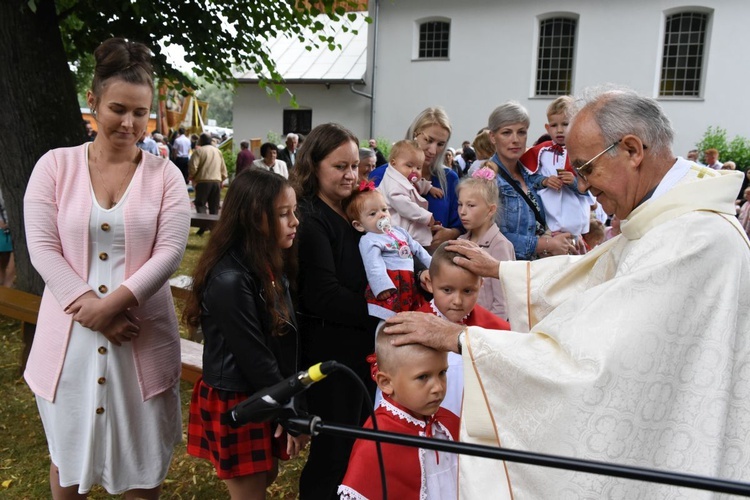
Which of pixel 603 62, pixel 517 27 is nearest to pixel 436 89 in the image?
pixel 517 27

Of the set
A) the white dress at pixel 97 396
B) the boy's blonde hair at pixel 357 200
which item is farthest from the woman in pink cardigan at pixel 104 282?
the boy's blonde hair at pixel 357 200

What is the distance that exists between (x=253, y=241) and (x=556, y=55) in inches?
738

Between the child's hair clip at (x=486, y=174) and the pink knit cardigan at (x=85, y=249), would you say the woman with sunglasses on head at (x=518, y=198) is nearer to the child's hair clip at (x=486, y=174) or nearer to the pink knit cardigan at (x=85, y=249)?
the child's hair clip at (x=486, y=174)

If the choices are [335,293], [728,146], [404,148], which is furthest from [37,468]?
[728,146]

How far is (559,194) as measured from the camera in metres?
3.94

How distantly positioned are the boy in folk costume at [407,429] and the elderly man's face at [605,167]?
0.80 meters

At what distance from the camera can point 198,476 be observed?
3.75 meters

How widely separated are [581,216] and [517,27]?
16830 mm

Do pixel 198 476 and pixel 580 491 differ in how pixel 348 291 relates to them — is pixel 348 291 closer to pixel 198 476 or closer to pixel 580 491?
pixel 580 491

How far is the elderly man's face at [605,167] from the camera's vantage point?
2.02m

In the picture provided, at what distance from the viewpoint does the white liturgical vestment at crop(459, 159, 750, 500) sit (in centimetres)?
173

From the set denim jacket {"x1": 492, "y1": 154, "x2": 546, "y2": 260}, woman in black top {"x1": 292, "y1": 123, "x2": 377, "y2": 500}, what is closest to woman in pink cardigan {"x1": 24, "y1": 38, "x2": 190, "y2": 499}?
woman in black top {"x1": 292, "y1": 123, "x2": 377, "y2": 500}

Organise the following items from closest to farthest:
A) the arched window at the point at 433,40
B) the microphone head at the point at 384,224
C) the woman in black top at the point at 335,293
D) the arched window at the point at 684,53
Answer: the woman in black top at the point at 335,293
the microphone head at the point at 384,224
the arched window at the point at 684,53
the arched window at the point at 433,40

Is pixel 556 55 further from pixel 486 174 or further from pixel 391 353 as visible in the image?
pixel 391 353
